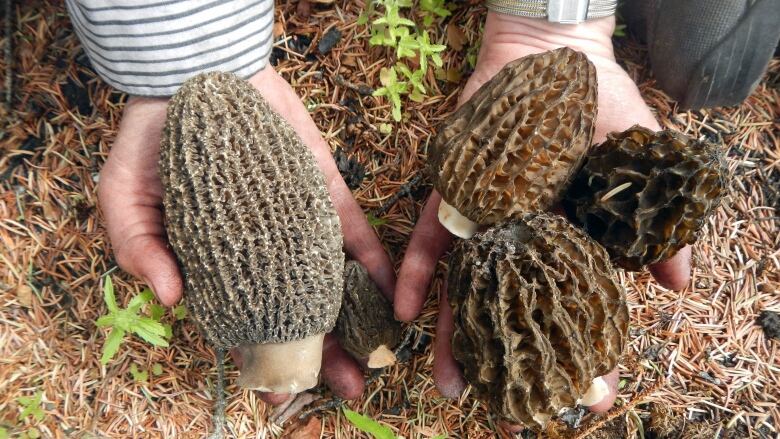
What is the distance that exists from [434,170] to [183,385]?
5.14ft

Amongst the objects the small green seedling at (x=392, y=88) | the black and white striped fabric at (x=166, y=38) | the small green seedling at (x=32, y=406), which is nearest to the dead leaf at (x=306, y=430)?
the small green seedling at (x=32, y=406)

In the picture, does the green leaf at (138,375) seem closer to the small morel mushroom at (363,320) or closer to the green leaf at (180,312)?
the green leaf at (180,312)

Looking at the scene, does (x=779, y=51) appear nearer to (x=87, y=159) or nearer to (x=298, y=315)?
(x=298, y=315)

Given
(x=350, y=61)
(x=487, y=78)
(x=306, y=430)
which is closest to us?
(x=306, y=430)

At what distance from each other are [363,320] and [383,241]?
0.50 metres

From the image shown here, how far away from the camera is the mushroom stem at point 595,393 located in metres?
2.45

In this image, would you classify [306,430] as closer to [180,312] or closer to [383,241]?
[180,312]

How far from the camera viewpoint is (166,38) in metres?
2.53

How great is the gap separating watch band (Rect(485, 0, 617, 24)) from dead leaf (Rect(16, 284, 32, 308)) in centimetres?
260

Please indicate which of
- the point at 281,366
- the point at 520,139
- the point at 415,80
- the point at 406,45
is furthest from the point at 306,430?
the point at 406,45

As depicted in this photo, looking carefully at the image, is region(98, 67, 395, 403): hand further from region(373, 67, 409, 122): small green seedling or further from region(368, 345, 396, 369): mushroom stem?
region(373, 67, 409, 122): small green seedling

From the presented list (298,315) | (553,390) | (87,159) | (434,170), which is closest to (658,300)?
(553,390)

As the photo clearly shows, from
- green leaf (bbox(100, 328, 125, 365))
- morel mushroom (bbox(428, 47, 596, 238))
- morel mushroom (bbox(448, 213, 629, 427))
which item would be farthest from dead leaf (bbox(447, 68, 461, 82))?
green leaf (bbox(100, 328, 125, 365))

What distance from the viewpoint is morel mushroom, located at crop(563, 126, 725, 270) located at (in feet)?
7.64
